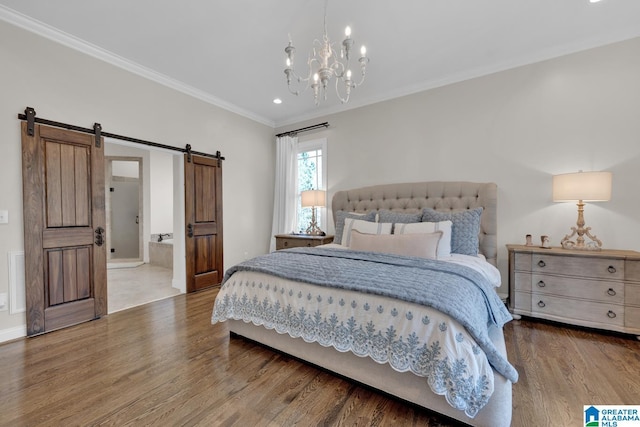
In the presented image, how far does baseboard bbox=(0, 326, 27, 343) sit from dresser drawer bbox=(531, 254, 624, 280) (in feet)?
16.2

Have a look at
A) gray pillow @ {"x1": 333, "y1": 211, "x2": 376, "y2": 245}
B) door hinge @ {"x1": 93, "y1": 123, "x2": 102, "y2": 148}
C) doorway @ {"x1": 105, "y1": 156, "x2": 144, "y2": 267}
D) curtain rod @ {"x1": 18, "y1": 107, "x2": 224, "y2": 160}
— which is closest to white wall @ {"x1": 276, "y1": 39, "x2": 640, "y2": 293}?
gray pillow @ {"x1": 333, "y1": 211, "x2": 376, "y2": 245}

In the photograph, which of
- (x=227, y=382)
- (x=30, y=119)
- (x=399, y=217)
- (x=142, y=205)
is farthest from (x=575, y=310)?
(x=142, y=205)

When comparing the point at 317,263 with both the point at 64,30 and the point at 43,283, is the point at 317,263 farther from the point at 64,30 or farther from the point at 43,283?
the point at 64,30

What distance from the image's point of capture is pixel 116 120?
10.1 ft

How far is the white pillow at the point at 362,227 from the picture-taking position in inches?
119

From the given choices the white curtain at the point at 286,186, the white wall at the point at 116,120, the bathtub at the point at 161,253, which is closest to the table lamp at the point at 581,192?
the white curtain at the point at 286,186

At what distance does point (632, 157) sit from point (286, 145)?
14.5 ft

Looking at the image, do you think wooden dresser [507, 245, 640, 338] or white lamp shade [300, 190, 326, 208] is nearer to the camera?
wooden dresser [507, 245, 640, 338]

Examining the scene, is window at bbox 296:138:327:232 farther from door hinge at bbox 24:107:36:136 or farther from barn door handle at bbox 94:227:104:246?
door hinge at bbox 24:107:36:136

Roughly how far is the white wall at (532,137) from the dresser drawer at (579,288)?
522mm

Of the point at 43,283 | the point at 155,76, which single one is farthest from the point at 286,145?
the point at 43,283

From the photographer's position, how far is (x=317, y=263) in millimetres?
2242

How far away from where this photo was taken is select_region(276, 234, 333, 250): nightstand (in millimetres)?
4031

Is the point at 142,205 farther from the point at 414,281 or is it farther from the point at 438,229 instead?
the point at 414,281
